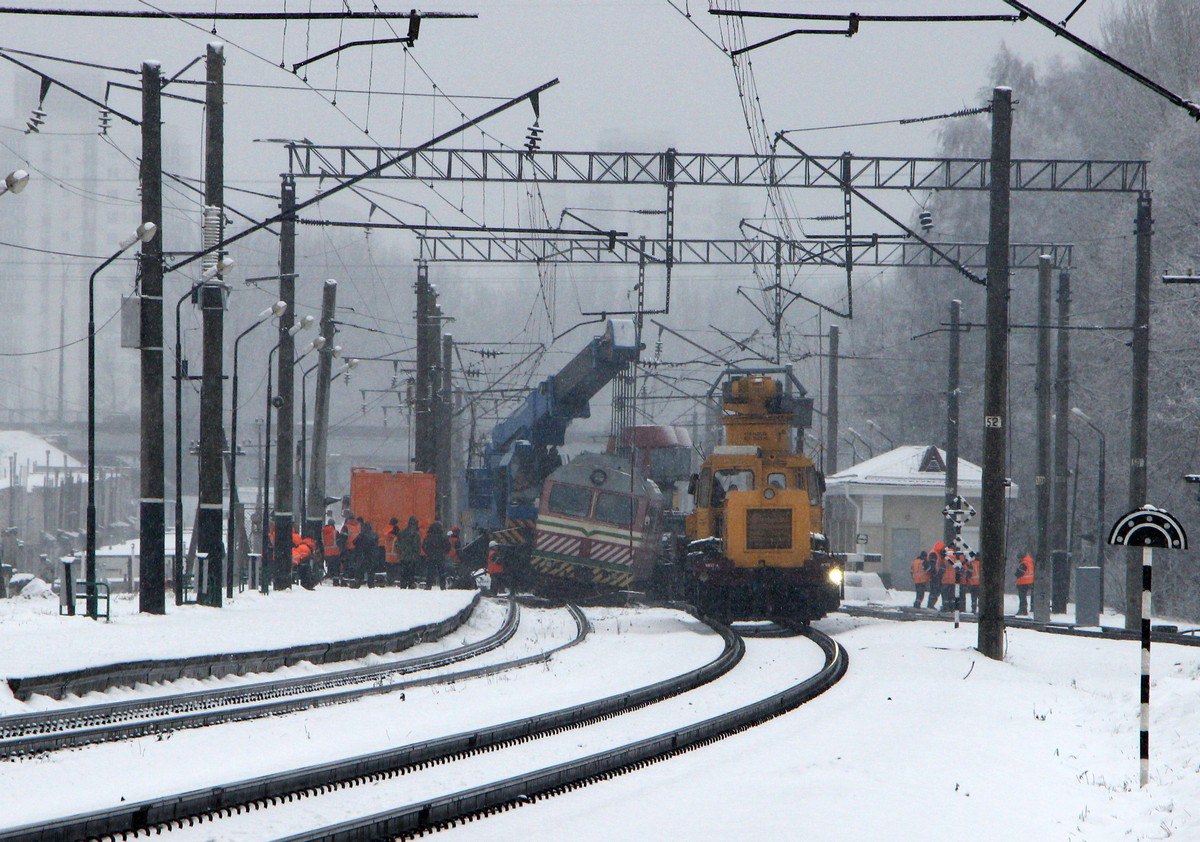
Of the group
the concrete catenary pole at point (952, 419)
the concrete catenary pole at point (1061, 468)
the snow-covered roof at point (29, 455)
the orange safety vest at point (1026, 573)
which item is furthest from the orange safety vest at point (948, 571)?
the snow-covered roof at point (29, 455)

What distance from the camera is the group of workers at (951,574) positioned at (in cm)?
3391

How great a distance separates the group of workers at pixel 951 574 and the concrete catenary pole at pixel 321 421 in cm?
1470

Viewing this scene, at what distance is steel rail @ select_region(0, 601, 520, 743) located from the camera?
11250mm

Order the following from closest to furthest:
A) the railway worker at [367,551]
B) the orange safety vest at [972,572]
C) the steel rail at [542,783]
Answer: the steel rail at [542,783] < the orange safety vest at [972,572] < the railway worker at [367,551]

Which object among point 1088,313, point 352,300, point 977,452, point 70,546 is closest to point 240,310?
point 352,300

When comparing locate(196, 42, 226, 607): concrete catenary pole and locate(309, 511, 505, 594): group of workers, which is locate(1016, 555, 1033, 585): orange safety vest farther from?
locate(196, 42, 226, 607): concrete catenary pole

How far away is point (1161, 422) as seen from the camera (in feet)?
134

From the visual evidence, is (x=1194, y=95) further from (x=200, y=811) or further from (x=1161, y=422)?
(x=200, y=811)

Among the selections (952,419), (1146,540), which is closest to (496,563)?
(952,419)

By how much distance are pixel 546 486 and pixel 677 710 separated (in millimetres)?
19737

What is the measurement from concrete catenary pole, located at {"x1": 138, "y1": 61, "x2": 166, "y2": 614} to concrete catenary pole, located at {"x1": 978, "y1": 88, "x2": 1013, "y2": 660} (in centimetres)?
1157

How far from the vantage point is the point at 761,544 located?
25.0 m

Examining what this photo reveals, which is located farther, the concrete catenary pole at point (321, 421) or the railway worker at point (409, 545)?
the railway worker at point (409, 545)

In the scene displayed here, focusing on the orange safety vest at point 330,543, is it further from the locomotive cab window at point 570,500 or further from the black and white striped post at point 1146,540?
the black and white striped post at point 1146,540
